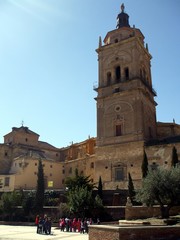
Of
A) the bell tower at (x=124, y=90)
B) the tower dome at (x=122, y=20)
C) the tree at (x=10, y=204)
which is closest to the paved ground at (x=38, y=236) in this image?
the tree at (x=10, y=204)

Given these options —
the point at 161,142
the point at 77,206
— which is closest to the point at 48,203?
the point at 77,206

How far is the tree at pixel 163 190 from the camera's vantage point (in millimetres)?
21155

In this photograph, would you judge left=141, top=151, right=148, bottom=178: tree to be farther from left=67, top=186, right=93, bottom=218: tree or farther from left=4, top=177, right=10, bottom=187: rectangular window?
left=4, top=177, right=10, bottom=187: rectangular window

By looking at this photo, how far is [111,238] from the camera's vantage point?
1322cm

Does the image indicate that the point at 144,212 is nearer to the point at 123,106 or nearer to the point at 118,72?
the point at 123,106

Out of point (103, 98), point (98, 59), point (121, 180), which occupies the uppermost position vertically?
point (98, 59)

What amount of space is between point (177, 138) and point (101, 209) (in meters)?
13.5

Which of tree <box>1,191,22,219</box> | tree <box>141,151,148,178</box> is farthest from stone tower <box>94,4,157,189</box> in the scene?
tree <box>1,191,22,219</box>

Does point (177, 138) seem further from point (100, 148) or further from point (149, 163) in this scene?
point (100, 148)

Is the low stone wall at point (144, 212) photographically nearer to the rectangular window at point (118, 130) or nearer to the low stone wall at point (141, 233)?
the low stone wall at point (141, 233)

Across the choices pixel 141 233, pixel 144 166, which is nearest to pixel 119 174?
pixel 144 166

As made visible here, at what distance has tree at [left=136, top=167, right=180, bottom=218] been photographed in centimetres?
2115

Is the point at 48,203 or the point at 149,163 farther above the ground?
the point at 149,163

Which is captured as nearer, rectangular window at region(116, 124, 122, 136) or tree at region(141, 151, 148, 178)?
tree at region(141, 151, 148, 178)
